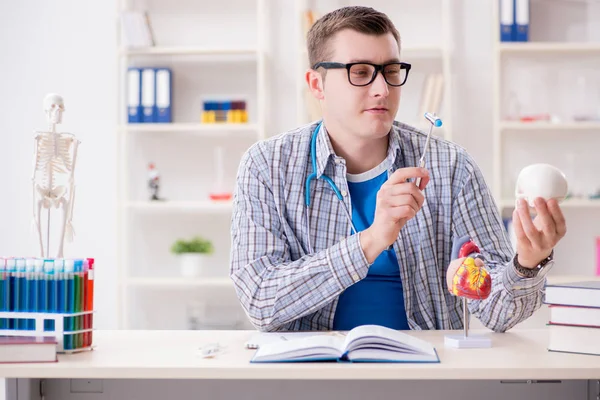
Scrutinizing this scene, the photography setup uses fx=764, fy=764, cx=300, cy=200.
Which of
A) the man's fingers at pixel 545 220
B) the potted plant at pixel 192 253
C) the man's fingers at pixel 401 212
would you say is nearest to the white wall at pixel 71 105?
the potted plant at pixel 192 253

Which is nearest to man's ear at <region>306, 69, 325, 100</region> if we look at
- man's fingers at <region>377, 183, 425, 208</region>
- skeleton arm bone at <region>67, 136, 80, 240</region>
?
man's fingers at <region>377, 183, 425, 208</region>

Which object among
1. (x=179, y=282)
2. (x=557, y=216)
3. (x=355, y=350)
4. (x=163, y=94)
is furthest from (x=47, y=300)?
(x=163, y=94)

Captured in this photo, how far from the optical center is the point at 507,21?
3.80 metres

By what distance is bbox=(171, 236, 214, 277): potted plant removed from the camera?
394 centimetres

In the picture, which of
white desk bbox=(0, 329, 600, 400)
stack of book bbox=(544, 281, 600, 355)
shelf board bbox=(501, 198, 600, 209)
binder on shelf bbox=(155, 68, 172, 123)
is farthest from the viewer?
binder on shelf bbox=(155, 68, 172, 123)

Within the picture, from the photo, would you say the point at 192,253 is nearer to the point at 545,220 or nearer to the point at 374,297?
the point at 374,297

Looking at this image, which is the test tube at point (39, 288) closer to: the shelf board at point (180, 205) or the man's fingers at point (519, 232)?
the man's fingers at point (519, 232)

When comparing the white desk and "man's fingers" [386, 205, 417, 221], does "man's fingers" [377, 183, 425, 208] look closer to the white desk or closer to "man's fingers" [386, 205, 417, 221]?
"man's fingers" [386, 205, 417, 221]

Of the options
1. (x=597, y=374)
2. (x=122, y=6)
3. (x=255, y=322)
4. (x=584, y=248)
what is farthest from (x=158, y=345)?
(x=584, y=248)

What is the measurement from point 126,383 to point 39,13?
3286 mm

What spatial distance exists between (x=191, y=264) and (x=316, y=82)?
213cm

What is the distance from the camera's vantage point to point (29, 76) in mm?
4199

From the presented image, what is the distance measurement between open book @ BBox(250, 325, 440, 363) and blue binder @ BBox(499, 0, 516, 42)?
2795 mm

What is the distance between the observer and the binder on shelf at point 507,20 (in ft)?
12.4
